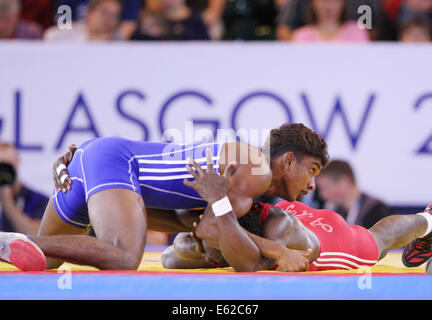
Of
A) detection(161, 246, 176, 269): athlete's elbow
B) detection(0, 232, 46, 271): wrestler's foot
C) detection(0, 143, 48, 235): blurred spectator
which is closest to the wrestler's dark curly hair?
detection(161, 246, 176, 269): athlete's elbow

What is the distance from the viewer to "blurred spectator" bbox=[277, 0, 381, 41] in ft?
18.7

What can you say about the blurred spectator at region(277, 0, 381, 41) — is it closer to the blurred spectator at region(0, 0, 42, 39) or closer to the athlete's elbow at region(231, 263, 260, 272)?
the blurred spectator at region(0, 0, 42, 39)

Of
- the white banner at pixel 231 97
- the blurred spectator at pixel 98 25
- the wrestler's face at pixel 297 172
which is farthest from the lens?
the blurred spectator at pixel 98 25

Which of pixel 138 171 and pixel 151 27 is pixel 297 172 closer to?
pixel 138 171

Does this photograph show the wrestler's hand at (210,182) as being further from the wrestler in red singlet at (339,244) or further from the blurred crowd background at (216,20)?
the blurred crowd background at (216,20)

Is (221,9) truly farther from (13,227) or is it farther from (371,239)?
(371,239)

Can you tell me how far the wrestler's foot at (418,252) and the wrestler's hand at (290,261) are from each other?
0.94 m

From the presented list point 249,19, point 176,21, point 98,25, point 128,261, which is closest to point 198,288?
point 128,261

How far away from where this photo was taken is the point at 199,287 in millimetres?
2465

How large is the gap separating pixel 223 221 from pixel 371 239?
0.97 m

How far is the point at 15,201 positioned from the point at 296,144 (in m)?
2.43

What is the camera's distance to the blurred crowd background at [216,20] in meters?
5.55

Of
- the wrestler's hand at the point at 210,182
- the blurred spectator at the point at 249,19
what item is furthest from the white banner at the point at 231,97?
the wrestler's hand at the point at 210,182
